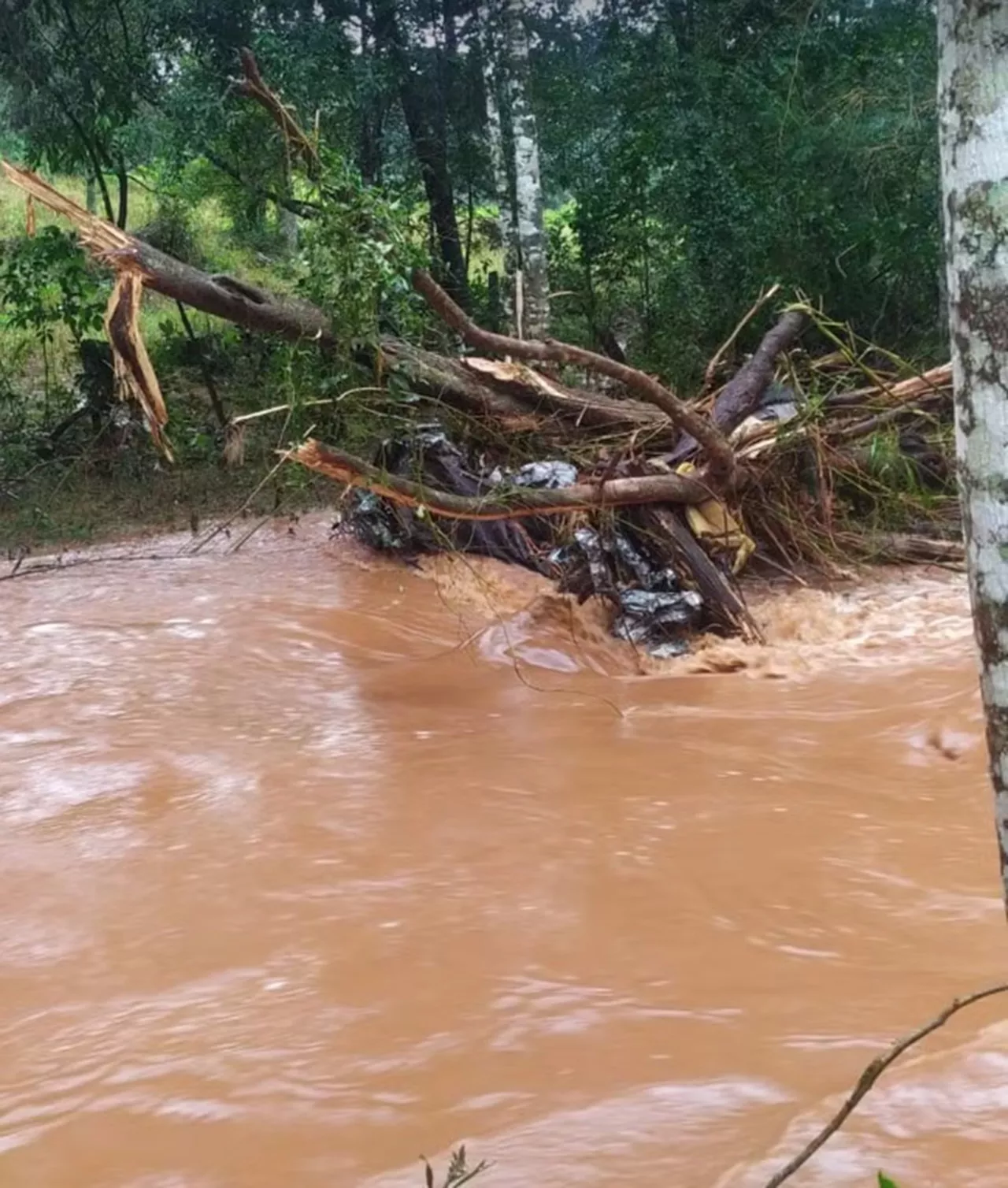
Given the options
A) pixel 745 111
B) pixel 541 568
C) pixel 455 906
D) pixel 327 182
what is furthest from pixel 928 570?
pixel 745 111

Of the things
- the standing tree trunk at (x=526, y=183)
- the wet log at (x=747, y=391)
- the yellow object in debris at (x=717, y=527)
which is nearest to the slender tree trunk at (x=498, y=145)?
the standing tree trunk at (x=526, y=183)

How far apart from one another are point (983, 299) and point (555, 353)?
4415 mm

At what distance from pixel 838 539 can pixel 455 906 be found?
500 centimetres

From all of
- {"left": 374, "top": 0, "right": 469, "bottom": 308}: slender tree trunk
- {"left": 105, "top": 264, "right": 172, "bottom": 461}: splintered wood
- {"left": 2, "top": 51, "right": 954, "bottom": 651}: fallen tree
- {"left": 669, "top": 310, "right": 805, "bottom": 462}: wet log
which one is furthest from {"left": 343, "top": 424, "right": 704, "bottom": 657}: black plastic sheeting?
{"left": 374, "top": 0, "right": 469, "bottom": 308}: slender tree trunk

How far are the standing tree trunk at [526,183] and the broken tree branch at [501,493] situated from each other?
4071 mm

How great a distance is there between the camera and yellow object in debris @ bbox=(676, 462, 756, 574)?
22.5 ft

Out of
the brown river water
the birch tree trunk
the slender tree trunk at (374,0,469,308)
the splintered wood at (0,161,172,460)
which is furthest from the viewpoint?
the slender tree trunk at (374,0,469,308)

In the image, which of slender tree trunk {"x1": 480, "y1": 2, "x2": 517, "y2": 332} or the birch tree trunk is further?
slender tree trunk {"x1": 480, "y1": 2, "x2": 517, "y2": 332}

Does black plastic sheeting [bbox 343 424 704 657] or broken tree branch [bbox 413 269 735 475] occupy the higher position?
broken tree branch [bbox 413 269 735 475]

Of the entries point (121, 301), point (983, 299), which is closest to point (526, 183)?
point (121, 301)

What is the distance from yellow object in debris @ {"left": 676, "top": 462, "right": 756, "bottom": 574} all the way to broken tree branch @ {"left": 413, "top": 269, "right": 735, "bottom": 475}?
0.60 metres

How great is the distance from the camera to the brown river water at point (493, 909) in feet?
7.48

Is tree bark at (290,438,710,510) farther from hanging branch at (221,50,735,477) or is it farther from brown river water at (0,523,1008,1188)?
brown river water at (0,523,1008,1188)

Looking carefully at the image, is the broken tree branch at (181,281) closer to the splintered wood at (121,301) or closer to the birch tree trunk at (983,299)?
the splintered wood at (121,301)
